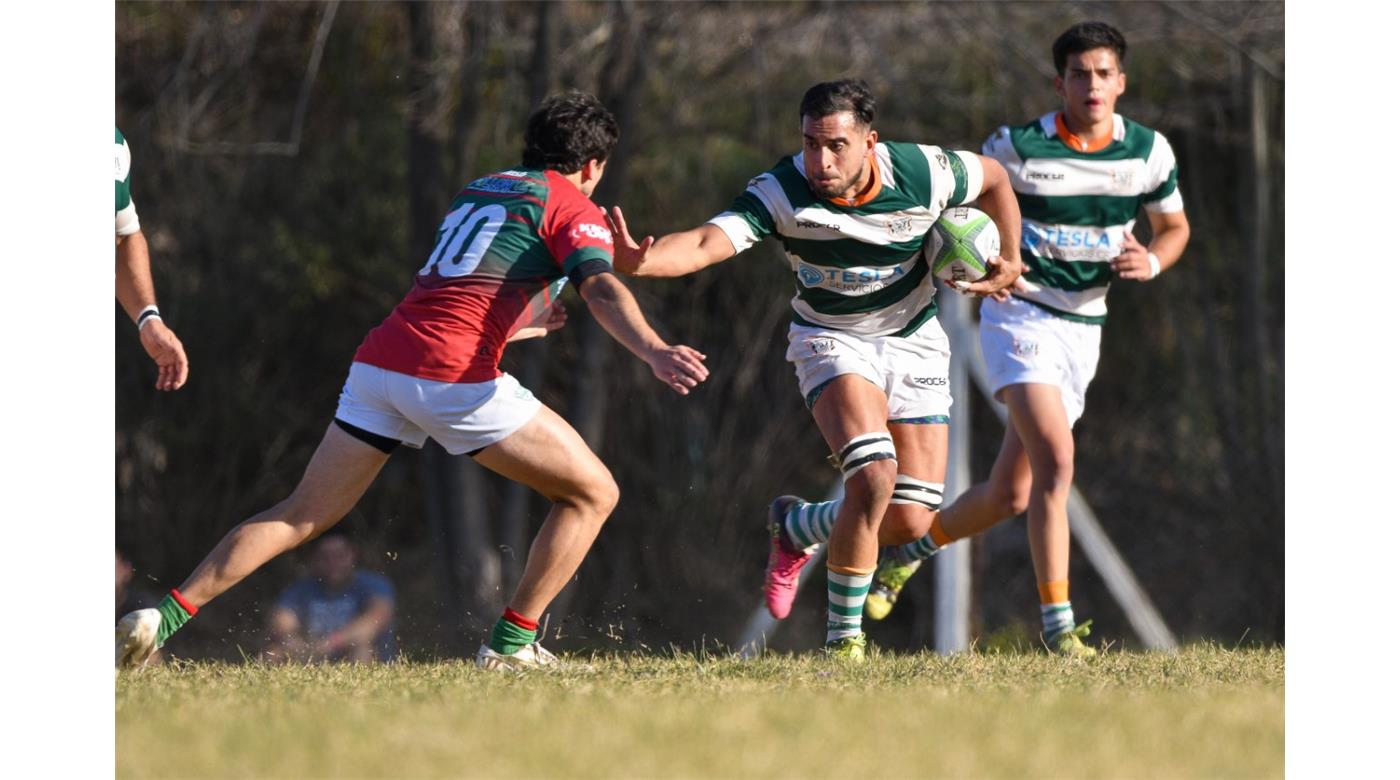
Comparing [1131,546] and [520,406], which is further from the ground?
[520,406]

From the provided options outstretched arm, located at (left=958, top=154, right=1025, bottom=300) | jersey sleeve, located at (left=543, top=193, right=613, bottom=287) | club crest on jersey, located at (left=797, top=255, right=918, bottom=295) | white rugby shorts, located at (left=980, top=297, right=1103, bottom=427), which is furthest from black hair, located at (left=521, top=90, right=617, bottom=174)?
white rugby shorts, located at (left=980, top=297, right=1103, bottom=427)

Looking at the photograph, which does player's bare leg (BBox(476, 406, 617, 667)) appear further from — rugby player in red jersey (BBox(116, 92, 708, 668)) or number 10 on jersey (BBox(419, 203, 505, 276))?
number 10 on jersey (BBox(419, 203, 505, 276))

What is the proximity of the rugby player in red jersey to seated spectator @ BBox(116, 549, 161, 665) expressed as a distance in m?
6.42

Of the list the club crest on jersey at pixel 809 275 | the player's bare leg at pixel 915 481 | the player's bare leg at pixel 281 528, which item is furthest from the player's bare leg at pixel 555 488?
the player's bare leg at pixel 915 481

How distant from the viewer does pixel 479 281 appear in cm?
609

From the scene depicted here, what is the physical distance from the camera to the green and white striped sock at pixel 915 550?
7844 mm

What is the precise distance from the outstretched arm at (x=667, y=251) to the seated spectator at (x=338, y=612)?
4101 millimetres

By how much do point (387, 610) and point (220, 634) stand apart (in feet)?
14.0

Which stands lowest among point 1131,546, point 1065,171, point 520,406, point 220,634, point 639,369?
point 220,634

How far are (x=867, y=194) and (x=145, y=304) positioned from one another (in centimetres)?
253

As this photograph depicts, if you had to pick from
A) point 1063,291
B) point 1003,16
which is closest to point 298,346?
point 1003,16

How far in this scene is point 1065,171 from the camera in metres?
7.41

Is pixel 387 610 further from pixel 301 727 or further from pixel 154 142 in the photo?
pixel 301 727

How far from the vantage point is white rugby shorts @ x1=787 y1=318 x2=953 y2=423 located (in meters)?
6.68
